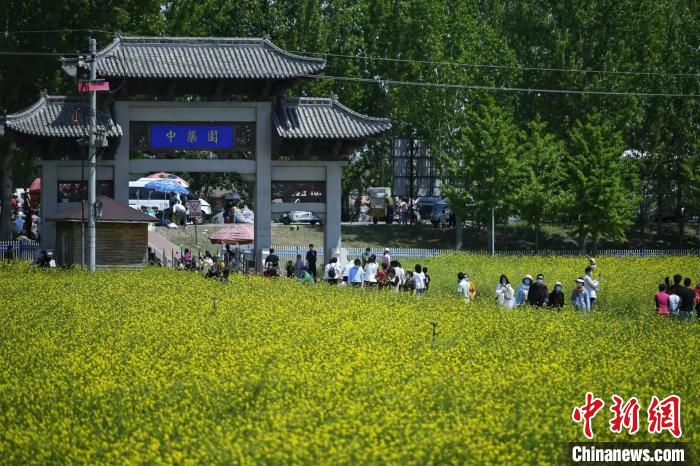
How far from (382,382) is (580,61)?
4174cm

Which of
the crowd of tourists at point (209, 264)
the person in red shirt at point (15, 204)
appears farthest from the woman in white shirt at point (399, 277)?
the person in red shirt at point (15, 204)

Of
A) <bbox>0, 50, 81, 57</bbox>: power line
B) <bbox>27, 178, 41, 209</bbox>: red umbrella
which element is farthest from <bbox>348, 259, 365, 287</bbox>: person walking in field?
<bbox>27, 178, 41, 209</bbox>: red umbrella

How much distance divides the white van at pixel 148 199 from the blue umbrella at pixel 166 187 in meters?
0.34

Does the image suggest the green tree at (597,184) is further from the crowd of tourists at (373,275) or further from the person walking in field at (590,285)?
the person walking in field at (590,285)

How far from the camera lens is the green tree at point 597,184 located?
5434 cm

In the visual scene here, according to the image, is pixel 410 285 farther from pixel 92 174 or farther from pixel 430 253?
pixel 430 253

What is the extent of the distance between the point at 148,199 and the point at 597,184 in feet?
72.6

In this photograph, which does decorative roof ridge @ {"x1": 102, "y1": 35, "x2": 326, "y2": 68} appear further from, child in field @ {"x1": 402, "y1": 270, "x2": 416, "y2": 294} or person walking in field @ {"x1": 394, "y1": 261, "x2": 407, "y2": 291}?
child in field @ {"x1": 402, "y1": 270, "x2": 416, "y2": 294}

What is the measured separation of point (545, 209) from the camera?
5362 cm

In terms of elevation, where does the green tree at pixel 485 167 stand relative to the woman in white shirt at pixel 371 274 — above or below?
above

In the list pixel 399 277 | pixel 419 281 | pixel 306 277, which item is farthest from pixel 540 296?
pixel 306 277

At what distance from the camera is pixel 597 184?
2138 inches

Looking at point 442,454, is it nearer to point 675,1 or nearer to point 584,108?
point 584,108

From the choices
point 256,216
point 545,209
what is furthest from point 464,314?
point 545,209
